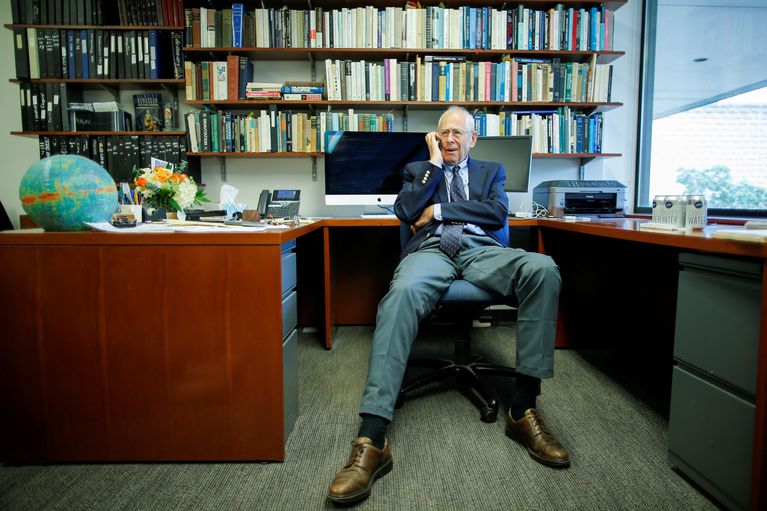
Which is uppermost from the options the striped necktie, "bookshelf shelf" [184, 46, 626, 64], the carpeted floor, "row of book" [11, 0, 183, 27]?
"row of book" [11, 0, 183, 27]

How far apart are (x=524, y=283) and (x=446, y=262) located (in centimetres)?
31

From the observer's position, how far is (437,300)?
143cm

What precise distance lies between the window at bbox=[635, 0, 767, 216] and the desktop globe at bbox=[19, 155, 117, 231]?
279 cm

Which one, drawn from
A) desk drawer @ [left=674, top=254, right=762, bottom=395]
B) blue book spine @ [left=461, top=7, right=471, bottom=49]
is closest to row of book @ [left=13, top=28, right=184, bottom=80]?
blue book spine @ [left=461, top=7, right=471, bottom=49]

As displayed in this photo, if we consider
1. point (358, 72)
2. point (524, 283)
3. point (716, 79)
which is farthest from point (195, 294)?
point (716, 79)

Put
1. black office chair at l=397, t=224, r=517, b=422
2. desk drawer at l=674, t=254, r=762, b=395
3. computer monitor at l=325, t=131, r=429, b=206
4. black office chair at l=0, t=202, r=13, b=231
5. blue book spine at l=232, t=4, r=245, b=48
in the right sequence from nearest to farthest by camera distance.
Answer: desk drawer at l=674, t=254, r=762, b=395
black office chair at l=397, t=224, r=517, b=422
computer monitor at l=325, t=131, r=429, b=206
blue book spine at l=232, t=4, r=245, b=48
black office chair at l=0, t=202, r=13, b=231

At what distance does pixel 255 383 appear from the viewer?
118cm

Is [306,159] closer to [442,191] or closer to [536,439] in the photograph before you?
[442,191]

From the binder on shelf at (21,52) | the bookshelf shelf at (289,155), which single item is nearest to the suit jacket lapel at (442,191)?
the bookshelf shelf at (289,155)

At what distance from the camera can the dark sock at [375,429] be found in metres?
1.15

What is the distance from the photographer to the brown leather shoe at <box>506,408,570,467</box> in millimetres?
1209

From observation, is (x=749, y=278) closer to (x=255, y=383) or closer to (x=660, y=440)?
(x=660, y=440)

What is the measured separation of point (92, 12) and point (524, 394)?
334 centimetres

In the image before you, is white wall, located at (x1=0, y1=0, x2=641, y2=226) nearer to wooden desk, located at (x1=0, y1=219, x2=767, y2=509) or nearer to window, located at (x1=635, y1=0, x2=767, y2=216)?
window, located at (x1=635, y1=0, x2=767, y2=216)
